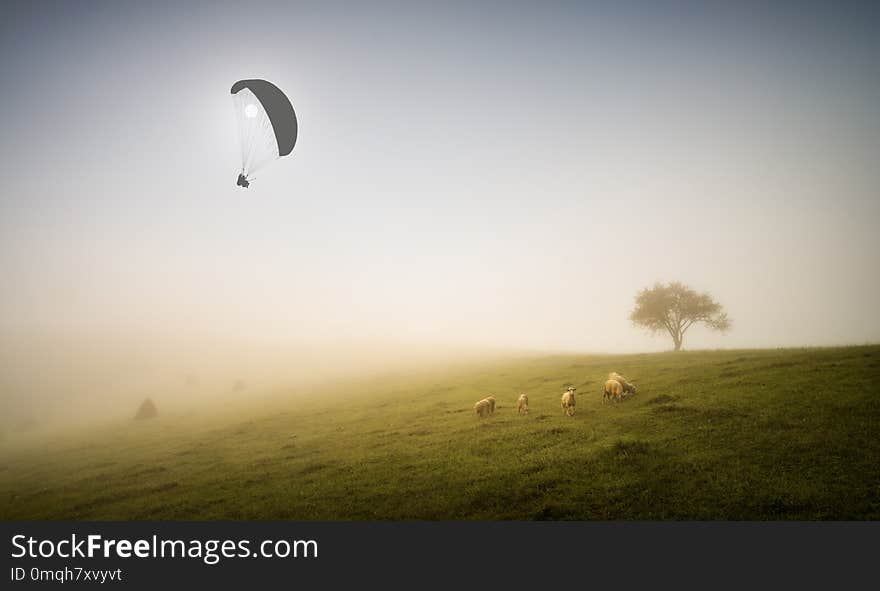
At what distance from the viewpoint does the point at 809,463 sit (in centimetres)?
1237

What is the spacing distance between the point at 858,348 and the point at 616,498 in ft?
91.9

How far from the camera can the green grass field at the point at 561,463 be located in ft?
38.3

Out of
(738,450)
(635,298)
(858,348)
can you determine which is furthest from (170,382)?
(858,348)

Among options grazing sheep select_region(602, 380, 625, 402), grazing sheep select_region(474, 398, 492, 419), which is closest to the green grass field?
grazing sheep select_region(602, 380, 625, 402)

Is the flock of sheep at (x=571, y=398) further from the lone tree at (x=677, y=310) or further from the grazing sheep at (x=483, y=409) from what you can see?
the lone tree at (x=677, y=310)

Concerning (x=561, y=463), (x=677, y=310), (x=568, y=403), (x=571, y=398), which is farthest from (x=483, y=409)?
(x=677, y=310)

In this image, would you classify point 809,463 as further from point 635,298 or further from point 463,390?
point 635,298

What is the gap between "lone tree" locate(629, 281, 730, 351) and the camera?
5225 cm

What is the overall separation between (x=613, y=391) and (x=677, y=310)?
3833cm

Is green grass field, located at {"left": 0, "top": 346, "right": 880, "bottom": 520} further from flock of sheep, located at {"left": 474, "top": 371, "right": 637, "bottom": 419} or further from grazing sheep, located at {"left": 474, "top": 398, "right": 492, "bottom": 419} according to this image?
grazing sheep, located at {"left": 474, "top": 398, "right": 492, "bottom": 419}

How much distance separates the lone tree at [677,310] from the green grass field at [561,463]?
80.6ft

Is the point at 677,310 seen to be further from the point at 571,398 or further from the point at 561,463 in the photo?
the point at 561,463

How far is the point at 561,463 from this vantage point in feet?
48.8


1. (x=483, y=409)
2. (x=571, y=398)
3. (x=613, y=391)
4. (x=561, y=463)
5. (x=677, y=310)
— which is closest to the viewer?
(x=561, y=463)
